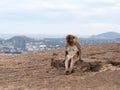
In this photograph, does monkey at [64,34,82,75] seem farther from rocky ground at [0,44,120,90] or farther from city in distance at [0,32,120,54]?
city in distance at [0,32,120,54]

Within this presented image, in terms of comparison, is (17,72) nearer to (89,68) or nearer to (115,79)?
(89,68)

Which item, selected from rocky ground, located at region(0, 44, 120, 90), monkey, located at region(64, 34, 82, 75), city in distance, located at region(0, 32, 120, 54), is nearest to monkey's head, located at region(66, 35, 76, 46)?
monkey, located at region(64, 34, 82, 75)

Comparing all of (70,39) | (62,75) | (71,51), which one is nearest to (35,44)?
(71,51)

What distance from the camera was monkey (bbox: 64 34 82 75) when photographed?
1916 centimetres

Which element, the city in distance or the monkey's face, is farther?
the city in distance

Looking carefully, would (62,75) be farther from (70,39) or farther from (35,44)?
(35,44)

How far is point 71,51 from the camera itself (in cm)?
1947

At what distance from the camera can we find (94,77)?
1777cm

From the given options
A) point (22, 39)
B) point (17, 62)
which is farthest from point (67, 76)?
point (22, 39)

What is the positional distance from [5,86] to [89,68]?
423 centimetres

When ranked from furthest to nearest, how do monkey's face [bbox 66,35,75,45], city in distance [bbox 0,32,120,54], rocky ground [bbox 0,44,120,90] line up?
1. city in distance [bbox 0,32,120,54]
2. monkey's face [bbox 66,35,75,45]
3. rocky ground [bbox 0,44,120,90]

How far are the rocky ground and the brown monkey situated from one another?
1.15 feet

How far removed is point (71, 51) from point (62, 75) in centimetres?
137

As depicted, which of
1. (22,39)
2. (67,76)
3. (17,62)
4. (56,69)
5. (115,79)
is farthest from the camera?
(22,39)
